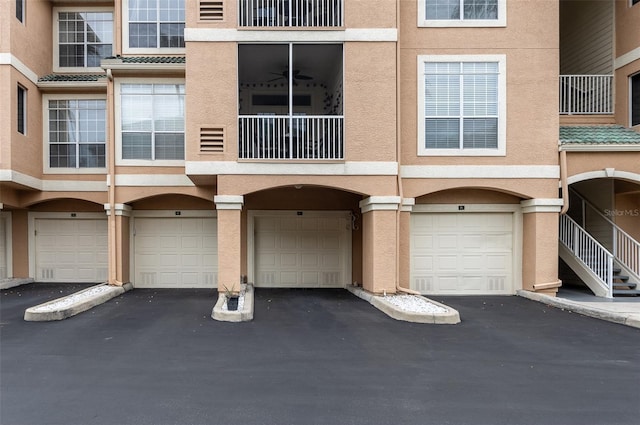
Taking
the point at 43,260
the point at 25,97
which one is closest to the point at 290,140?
the point at 25,97

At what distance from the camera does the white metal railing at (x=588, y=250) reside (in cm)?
1075

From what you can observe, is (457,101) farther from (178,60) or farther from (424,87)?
(178,60)

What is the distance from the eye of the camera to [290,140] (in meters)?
10.1

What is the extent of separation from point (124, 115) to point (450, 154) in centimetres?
917

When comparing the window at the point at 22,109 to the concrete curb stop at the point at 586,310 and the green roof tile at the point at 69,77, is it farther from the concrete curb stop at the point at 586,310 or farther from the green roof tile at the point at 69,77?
the concrete curb stop at the point at 586,310

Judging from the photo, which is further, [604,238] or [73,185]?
[73,185]

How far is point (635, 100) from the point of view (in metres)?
11.8

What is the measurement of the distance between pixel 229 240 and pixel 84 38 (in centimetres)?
904

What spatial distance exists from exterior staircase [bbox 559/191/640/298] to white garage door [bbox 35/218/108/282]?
560 inches

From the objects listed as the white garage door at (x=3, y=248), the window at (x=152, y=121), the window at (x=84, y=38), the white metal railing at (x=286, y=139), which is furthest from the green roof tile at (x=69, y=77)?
the white metal railing at (x=286, y=139)

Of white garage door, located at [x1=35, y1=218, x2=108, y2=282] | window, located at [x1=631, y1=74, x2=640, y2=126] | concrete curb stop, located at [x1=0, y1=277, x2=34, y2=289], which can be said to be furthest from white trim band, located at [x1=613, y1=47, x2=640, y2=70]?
concrete curb stop, located at [x1=0, y1=277, x2=34, y2=289]

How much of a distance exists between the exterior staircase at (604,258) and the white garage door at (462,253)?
1.63 m

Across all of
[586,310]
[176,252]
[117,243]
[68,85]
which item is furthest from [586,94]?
[68,85]

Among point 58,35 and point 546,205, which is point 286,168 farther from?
point 58,35
